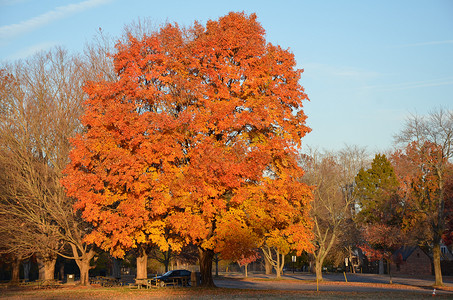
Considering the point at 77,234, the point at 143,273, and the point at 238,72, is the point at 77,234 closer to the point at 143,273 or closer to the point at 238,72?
the point at 143,273

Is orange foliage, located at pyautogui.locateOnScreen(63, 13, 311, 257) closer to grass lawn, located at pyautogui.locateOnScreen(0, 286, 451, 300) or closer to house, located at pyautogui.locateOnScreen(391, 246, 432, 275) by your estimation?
grass lawn, located at pyautogui.locateOnScreen(0, 286, 451, 300)

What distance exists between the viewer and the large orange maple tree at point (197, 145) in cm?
2400

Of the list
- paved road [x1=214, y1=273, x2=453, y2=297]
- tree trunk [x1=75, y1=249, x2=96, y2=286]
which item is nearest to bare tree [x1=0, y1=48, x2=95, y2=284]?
tree trunk [x1=75, y1=249, x2=96, y2=286]


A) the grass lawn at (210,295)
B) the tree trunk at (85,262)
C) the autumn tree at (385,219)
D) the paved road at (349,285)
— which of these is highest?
the autumn tree at (385,219)

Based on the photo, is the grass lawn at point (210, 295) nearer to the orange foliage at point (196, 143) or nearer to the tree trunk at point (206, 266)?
the tree trunk at point (206, 266)

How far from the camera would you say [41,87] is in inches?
1371

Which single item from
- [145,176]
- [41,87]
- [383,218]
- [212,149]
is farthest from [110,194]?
[383,218]

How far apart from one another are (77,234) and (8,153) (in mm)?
7414

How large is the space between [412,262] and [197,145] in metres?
52.4

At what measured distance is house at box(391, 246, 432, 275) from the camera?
63.9 meters

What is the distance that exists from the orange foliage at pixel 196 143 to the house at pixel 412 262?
145 feet

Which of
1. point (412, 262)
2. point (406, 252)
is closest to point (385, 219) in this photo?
point (412, 262)

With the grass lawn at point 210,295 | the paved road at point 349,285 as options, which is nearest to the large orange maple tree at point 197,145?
the grass lawn at point 210,295

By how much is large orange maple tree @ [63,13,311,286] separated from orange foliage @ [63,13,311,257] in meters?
0.06
